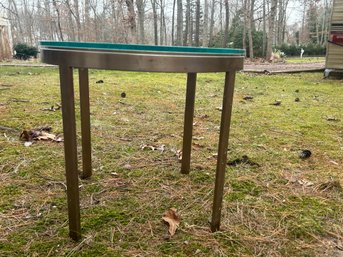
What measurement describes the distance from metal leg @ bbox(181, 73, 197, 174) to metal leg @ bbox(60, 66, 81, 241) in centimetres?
75

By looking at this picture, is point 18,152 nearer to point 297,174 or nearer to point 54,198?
point 54,198

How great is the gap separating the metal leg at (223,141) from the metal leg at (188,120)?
514 millimetres

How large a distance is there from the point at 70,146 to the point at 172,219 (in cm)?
55

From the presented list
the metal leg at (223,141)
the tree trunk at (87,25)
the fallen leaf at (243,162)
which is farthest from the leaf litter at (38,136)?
the tree trunk at (87,25)

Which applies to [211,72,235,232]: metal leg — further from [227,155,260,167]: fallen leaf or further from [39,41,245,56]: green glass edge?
[227,155,260,167]: fallen leaf

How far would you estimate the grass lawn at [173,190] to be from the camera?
1277 millimetres

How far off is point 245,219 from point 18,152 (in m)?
1.53

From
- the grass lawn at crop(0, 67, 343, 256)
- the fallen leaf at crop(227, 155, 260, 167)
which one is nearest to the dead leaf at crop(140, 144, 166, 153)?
the grass lawn at crop(0, 67, 343, 256)

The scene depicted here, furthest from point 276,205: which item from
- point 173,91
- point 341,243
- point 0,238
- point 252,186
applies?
point 173,91

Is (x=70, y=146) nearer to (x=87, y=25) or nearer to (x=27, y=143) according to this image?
(x=27, y=143)

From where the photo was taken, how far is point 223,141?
1280mm

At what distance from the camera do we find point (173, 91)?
16.5 feet

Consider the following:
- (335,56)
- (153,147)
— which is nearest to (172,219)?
(153,147)

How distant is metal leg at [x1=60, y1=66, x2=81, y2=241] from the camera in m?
1.11
